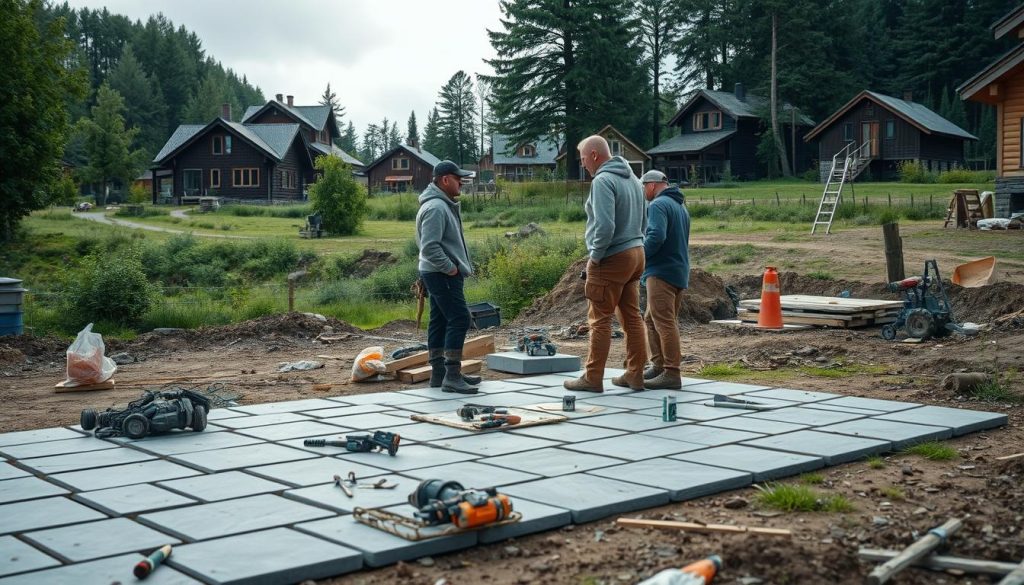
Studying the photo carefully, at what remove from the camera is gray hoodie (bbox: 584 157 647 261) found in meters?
8.40

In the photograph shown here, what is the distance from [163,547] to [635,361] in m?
5.27

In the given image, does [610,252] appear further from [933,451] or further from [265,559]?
[265,559]

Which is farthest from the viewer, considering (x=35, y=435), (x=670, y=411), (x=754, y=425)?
(x=670, y=411)

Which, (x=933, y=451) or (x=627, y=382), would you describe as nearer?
(x=933, y=451)

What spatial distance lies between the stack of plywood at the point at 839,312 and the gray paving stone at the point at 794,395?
5.64m

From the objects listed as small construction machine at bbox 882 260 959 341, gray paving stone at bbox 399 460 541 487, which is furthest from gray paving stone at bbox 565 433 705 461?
small construction machine at bbox 882 260 959 341

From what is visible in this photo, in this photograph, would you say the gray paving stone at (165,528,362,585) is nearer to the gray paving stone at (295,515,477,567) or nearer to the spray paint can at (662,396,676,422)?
the gray paving stone at (295,515,477,567)

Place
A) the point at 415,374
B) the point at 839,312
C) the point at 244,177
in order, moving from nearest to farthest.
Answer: the point at 415,374 < the point at 839,312 < the point at 244,177

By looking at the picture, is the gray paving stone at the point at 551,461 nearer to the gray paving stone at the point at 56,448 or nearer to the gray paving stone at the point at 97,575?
the gray paving stone at the point at 97,575

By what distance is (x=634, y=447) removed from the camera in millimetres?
6492

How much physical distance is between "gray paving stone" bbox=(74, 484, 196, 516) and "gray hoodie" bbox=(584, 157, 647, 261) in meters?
4.15

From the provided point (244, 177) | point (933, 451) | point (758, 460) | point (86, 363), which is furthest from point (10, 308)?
point (244, 177)

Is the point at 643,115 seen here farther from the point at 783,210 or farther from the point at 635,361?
the point at 635,361

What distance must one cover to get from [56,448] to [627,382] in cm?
459
